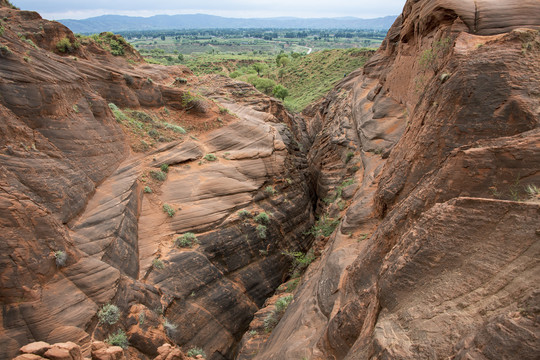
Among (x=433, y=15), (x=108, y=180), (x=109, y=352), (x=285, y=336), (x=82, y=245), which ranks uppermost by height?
(x=433, y=15)

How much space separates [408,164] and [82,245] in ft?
38.6

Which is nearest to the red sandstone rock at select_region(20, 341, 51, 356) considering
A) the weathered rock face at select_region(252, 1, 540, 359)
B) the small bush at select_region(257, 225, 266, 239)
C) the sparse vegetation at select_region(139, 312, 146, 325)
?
the sparse vegetation at select_region(139, 312, 146, 325)

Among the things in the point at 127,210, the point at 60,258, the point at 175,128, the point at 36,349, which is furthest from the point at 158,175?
the point at 36,349

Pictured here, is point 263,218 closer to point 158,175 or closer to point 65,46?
point 158,175

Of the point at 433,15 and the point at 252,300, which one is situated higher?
the point at 433,15

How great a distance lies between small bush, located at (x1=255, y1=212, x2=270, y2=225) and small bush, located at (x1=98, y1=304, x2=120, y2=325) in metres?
8.20

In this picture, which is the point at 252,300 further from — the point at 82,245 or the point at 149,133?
the point at 149,133

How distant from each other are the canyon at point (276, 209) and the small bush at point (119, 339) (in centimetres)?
25

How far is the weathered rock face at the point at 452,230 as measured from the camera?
439 centimetres

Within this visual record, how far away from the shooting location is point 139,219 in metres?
13.8

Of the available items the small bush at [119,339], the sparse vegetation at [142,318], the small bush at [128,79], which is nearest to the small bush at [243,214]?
the sparse vegetation at [142,318]

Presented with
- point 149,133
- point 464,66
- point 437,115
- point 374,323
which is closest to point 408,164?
point 437,115

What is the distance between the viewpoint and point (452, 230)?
543 centimetres

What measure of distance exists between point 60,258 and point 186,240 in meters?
5.21
